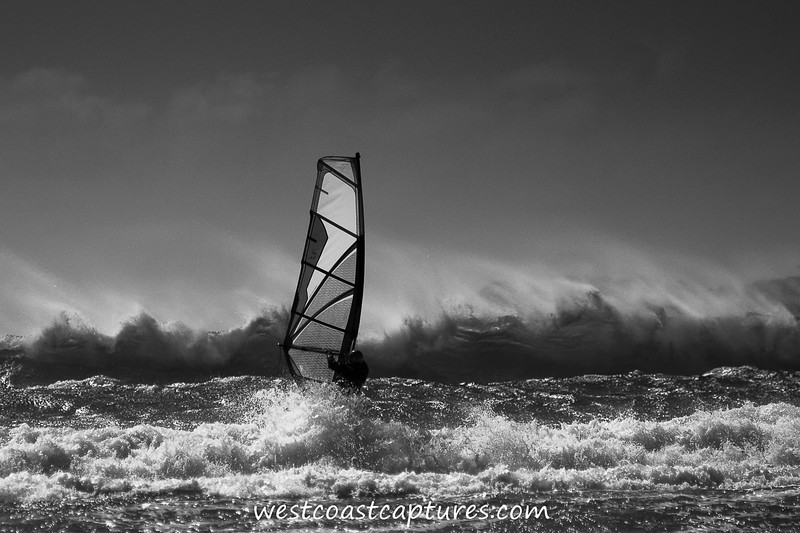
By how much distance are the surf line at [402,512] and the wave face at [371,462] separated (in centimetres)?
18

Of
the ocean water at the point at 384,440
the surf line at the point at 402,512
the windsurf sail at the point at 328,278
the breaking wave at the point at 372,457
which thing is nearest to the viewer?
the surf line at the point at 402,512

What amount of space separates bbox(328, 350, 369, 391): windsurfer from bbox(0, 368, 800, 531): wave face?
221 millimetres

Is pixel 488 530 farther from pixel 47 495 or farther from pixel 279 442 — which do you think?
pixel 47 495

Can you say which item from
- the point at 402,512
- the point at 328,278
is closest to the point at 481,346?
the point at 328,278

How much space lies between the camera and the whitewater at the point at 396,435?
6613 mm

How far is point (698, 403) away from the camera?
1257 centimetres

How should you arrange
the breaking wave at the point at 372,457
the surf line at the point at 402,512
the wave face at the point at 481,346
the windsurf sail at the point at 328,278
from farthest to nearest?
the wave face at the point at 481,346, the windsurf sail at the point at 328,278, the breaking wave at the point at 372,457, the surf line at the point at 402,512

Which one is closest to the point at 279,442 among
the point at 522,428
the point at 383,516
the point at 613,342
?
the point at 383,516

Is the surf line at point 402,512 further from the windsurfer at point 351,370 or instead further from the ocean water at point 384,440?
the windsurfer at point 351,370

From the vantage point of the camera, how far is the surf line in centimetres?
638

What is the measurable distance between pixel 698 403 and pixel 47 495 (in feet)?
34.2

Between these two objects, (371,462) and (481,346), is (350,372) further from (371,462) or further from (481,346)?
(481,346)

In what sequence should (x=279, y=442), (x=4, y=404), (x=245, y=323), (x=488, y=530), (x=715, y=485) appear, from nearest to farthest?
(x=488, y=530) → (x=715, y=485) → (x=279, y=442) → (x=4, y=404) → (x=245, y=323)

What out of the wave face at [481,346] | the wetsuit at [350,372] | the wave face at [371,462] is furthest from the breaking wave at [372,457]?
the wave face at [481,346]
